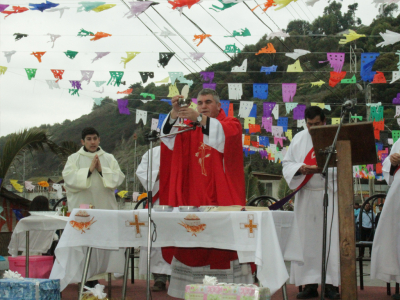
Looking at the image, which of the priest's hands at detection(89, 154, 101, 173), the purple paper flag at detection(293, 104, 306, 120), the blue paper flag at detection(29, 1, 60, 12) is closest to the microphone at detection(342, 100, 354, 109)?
the priest's hands at detection(89, 154, 101, 173)

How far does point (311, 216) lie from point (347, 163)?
1.78m

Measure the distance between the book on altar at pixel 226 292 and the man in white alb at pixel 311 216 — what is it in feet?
7.32

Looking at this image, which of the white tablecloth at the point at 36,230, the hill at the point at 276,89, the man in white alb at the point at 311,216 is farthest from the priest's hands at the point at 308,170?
the hill at the point at 276,89

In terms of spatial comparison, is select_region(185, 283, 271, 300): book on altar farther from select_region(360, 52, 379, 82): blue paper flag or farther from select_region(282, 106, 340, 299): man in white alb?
select_region(360, 52, 379, 82): blue paper flag

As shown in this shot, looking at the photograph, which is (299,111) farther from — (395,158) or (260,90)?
(395,158)

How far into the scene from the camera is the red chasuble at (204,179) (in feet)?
15.6

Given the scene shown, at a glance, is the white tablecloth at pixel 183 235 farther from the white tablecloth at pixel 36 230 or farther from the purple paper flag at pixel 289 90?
the purple paper flag at pixel 289 90

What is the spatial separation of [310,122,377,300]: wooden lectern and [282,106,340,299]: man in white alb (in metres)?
0.94

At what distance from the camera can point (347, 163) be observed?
12.6 ft

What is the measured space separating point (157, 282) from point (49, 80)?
8.40 meters

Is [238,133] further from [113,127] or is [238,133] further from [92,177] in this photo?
[113,127]

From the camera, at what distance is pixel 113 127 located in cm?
6128

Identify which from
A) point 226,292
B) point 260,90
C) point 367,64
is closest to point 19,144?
point 260,90

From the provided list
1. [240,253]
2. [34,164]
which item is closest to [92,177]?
[240,253]
